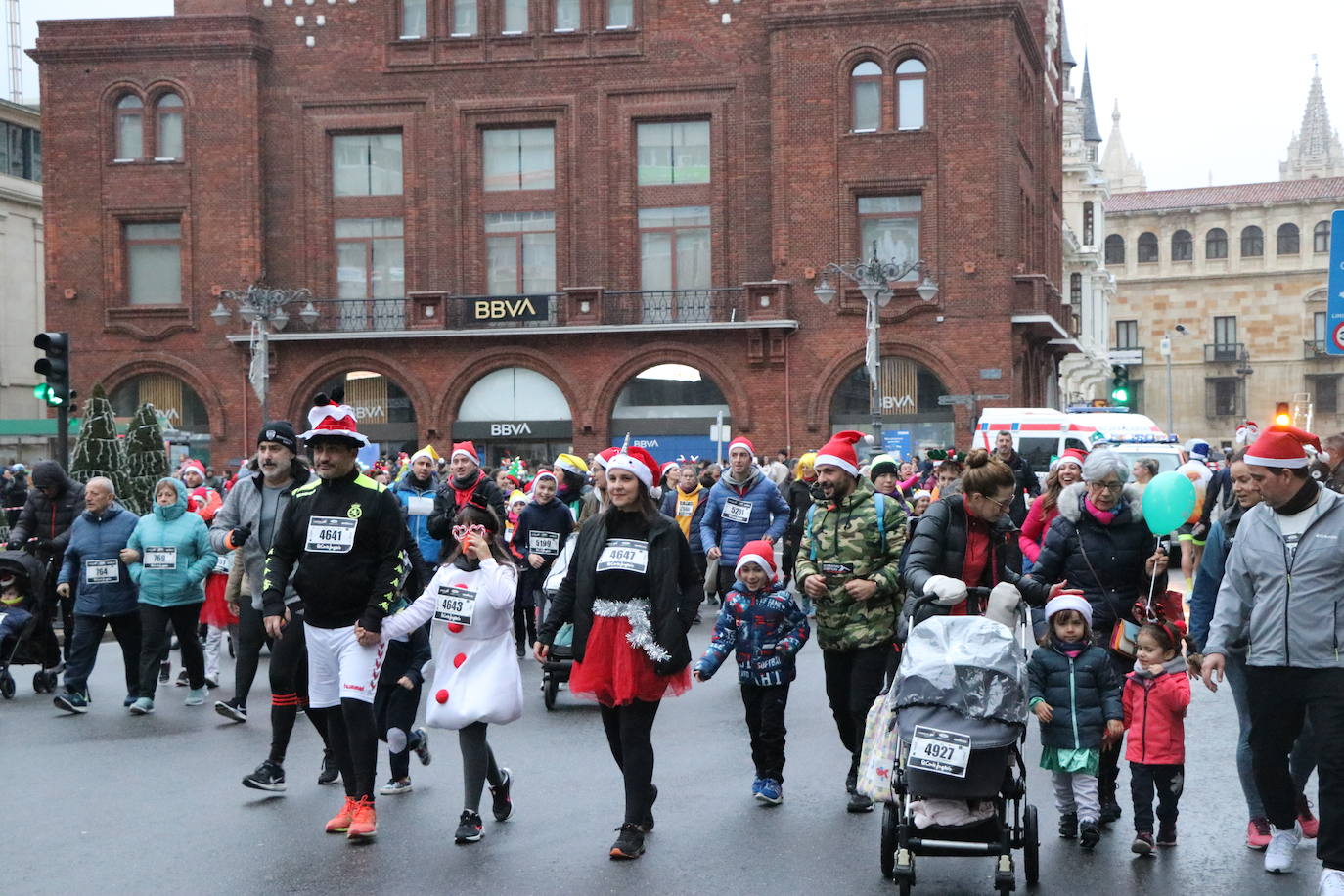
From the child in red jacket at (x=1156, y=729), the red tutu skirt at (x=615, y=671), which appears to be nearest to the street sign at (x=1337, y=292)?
the child in red jacket at (x=1156, y=729)

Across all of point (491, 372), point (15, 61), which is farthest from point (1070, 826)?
point (15, 61)

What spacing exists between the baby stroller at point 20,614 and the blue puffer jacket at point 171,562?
1.50 meters

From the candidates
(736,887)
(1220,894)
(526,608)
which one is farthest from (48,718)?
(1220,894)

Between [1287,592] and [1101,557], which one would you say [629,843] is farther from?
[1287,592]

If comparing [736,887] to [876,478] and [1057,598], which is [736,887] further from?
[876,478]

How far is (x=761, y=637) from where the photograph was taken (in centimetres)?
891

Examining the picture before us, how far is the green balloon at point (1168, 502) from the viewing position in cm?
838

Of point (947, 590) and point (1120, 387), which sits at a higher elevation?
point (1120, 387)

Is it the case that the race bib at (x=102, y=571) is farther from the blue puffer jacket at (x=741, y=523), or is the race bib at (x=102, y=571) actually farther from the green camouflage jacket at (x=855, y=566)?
the green camouflage jacket at (x=855, y=566)

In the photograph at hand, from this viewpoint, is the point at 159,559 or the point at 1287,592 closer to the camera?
the point at 1287,592

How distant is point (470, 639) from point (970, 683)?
274 centimetres

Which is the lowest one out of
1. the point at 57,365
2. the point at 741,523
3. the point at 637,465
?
the point at 741,523

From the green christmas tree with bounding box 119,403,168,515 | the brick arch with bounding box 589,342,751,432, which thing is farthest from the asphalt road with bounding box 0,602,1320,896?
the brick arch with bounding box 589,342,751,432

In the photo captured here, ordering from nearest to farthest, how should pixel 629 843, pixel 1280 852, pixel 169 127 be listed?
pixel 1280 852 → pixel 629 843 → pixel 169 127
